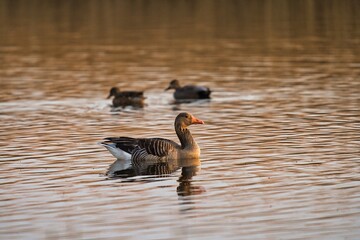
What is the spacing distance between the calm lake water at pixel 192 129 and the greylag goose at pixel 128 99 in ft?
1.11

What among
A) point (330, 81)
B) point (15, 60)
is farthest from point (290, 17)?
point (330, 81)

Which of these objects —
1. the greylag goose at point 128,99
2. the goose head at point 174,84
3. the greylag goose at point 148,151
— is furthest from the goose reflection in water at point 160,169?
the goose head at point 174,84

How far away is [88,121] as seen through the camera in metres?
28.7

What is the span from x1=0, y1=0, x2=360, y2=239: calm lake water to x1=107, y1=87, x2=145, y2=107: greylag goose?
34cm

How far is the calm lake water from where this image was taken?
16281 millimetres

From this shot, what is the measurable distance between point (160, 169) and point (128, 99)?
10920 mm

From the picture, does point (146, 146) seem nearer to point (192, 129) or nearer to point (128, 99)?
point (192, 129)

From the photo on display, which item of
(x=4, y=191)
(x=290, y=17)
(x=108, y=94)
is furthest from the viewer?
(x=290, y=17)

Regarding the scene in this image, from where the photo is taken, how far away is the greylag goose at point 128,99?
1254 inches

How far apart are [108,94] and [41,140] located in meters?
10.6

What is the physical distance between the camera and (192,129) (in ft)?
87.6

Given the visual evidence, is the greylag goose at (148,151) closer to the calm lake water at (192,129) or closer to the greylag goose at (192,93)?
the calm lake water at (192,129)

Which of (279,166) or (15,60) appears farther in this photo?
(15,60)

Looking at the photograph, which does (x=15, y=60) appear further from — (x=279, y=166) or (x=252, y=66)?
(x=279, y=166)
